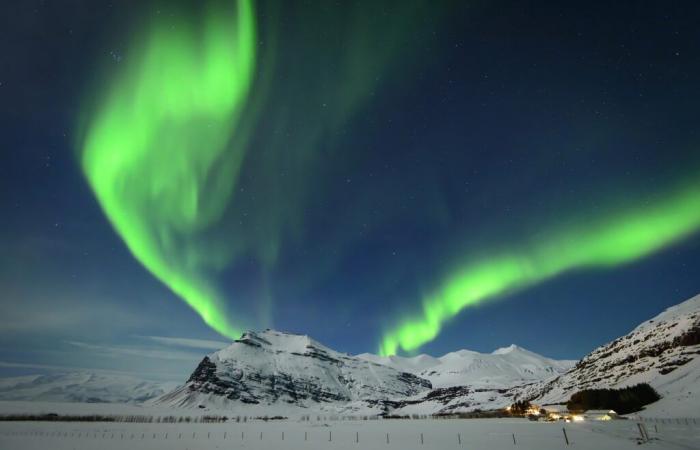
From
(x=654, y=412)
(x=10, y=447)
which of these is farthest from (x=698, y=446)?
(x=654, y=412)

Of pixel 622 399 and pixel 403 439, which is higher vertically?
pixel 622 399

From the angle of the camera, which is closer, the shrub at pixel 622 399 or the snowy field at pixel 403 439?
Answer: the snowy field at pixel 403 439

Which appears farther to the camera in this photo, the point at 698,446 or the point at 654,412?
the point at 654,412

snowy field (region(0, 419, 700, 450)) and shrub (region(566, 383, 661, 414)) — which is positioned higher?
shrub (region(566, 383, 661, 414))

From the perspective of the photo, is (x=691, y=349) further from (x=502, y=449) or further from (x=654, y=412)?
(x=502, y=449)

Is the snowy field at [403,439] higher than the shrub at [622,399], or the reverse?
the shrub at [622,399]

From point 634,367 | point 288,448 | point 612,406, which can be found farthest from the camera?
point 634,367

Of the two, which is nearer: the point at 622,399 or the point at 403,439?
the point at 403,439

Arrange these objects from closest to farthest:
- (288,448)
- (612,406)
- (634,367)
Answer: (288,448) < (612,406) < (634,367)

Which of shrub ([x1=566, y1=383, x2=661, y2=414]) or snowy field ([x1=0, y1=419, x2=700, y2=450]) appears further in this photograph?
shrub ([x1=566, y1=383, x2=661, y2=414])

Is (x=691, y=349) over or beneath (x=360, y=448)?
over

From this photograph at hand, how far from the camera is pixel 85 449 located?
4709cm

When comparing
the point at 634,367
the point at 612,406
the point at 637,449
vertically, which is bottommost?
the point at 637,449

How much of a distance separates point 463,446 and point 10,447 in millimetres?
51893
